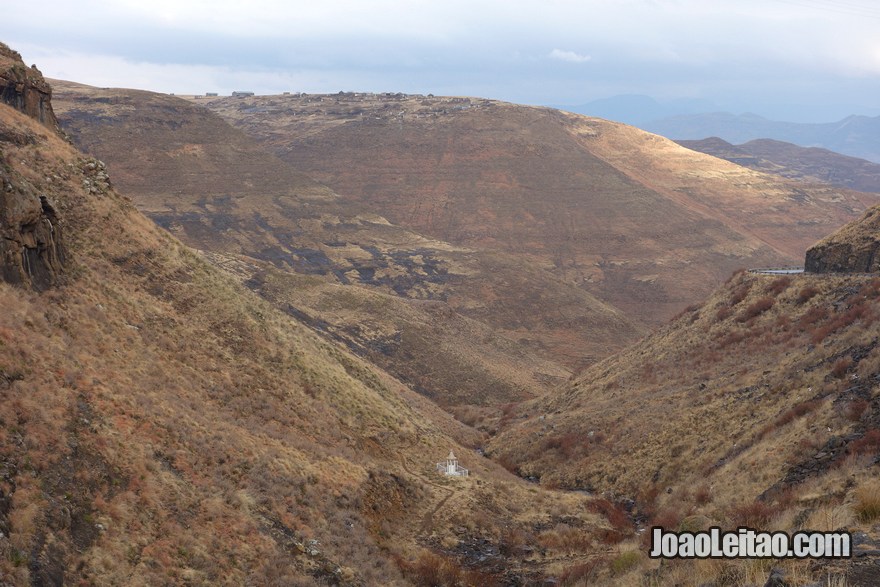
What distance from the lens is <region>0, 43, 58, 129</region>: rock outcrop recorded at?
32531 mm

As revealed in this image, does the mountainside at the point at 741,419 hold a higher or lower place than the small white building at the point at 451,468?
higher

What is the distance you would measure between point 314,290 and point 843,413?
4898cm

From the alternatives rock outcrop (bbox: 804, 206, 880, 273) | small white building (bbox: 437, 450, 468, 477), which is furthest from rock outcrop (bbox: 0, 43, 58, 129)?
rock outcrop (bbox: 804, 206, 880, 273)

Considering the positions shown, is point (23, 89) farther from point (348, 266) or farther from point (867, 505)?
point (348, 266)

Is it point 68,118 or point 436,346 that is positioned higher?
point 68,118

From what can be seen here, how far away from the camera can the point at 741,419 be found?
2602cm

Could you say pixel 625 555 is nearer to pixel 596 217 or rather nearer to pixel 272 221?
pixel 272 221

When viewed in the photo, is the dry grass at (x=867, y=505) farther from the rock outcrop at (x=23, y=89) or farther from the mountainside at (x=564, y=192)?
the mountainside at (x=564, y=192)

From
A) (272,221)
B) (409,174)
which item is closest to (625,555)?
(272,221)

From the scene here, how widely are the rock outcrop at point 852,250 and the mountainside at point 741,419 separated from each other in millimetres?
162

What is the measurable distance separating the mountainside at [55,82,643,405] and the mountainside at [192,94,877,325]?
15107 millimetres

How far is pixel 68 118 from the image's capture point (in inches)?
4220

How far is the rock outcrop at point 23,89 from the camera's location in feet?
107

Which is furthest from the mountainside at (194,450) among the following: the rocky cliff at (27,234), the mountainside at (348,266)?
the mountainside at (348,266)
